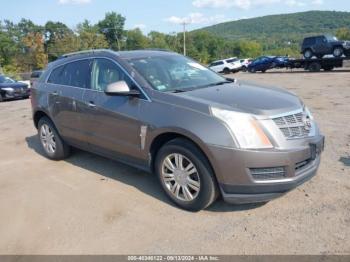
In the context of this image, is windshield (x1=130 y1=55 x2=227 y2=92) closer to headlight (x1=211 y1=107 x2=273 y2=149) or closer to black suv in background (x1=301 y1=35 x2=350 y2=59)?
headlight (x1=211 y1=107 x2=273 y2=149)

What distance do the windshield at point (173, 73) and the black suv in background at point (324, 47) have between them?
22.9 m

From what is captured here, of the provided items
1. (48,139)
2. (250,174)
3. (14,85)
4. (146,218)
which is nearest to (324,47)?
(14,85)

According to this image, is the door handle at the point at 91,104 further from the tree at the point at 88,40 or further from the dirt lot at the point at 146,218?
the tree at the point at 88,40

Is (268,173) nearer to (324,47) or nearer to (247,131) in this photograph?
(247,131)

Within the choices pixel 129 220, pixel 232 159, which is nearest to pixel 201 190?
pixel 232 159

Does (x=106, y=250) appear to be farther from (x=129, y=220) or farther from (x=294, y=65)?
(x=294, y=65)

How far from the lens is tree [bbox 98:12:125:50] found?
10038 cm

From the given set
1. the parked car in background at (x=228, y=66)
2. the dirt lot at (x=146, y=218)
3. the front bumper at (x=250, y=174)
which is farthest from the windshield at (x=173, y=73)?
the parked car in background at (x=228, y=66)

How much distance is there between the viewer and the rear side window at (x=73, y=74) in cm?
535

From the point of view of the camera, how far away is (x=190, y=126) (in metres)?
3.80

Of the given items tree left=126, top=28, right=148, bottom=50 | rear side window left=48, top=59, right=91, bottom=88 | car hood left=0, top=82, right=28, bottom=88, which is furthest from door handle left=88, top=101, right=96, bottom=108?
tree left=126, top=28, right=148, bottom=50

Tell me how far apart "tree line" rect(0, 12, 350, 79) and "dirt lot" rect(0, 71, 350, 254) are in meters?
41.6

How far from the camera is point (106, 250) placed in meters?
3.48

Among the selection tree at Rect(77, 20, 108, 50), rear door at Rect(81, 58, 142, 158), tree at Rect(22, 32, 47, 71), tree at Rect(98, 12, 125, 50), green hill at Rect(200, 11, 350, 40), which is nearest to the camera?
rear door at Rect(81, 58, 142, 158)
